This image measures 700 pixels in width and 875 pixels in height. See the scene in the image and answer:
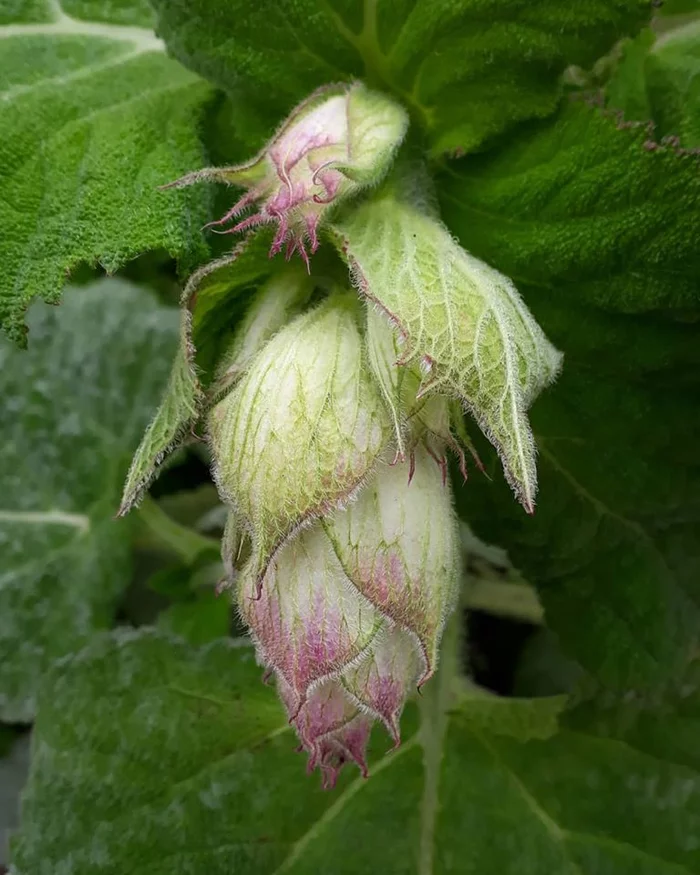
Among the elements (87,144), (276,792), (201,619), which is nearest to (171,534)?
(201,619)

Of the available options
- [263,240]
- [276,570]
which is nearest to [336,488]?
[276,570]

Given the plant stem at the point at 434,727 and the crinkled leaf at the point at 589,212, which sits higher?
the crinkled leaf at the point at 589,212

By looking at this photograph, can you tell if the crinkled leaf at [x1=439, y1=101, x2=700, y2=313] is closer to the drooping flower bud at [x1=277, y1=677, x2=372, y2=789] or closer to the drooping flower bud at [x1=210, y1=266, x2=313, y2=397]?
the drooping flower bud at [x1=210, y1=266, x2=313, y2=397]

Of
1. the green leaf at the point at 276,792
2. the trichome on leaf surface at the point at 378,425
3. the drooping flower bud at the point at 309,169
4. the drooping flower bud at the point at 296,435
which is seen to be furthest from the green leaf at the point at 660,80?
the green leaf at the point at 276,792

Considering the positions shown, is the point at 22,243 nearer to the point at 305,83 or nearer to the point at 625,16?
the point at 305,83

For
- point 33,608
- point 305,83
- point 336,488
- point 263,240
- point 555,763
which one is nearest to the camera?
point 336,488

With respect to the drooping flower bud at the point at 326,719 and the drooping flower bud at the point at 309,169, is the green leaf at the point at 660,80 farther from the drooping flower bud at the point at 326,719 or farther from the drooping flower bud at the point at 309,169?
the drooping flower bud at the point at 326,719
